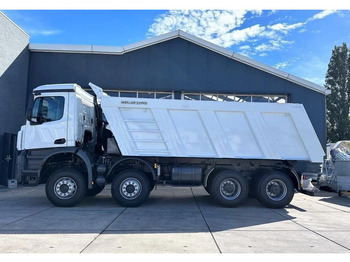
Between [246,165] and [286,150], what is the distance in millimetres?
1193

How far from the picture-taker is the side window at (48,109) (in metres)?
8.06

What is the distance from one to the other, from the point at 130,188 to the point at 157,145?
54.8 inches

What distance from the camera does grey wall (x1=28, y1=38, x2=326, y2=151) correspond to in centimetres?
1353

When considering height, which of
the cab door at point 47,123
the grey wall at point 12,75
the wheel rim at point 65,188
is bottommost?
the wheel rim at point 65,188

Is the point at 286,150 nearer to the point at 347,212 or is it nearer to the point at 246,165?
the point at 246,165

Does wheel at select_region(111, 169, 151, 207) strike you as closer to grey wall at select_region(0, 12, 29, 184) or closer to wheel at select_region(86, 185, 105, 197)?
wheel at select_region(86, 185, 105, 197)

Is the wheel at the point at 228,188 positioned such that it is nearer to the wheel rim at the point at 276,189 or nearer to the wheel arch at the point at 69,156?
the wheel rim at the point at 276,189

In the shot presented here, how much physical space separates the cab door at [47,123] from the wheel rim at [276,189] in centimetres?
585

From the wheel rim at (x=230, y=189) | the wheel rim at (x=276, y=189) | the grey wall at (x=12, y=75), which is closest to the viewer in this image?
the wheel rim at (x=230, y=189)

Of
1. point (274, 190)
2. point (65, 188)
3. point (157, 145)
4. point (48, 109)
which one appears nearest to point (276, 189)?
point (274, 190)

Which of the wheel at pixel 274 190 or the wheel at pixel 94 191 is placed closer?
the wheel at pixel 274 190

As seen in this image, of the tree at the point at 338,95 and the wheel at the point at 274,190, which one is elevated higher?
the tree at the point at 338,95

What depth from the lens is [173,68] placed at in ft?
44.9

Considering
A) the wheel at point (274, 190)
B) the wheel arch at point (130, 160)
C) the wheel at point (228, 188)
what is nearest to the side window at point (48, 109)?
the wheel arch at point (130, 160)
